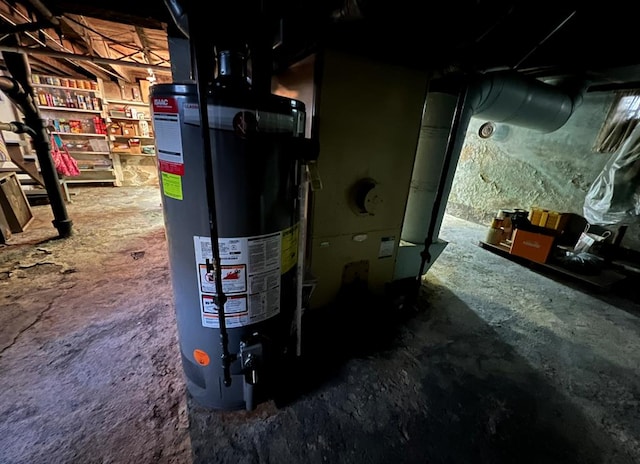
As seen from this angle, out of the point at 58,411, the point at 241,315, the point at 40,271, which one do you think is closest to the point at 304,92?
the point at 241,315

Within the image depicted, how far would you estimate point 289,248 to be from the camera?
108 centimetres

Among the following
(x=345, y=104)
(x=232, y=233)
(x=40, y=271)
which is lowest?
(x=40, y=271)

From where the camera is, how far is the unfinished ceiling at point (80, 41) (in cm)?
189

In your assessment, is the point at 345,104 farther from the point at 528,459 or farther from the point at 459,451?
the point at 528,459

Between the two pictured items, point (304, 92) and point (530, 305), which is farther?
point (530, 305)

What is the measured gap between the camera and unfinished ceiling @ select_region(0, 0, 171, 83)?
74.2 inches

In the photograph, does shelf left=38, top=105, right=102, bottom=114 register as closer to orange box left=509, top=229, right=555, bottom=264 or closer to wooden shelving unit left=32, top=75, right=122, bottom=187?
wooden shelving unit left=32, top=75, right=122, bottom=187

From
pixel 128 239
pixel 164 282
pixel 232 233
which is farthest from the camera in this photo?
pixel 128 239

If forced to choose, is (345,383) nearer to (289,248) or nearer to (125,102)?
(289,248)

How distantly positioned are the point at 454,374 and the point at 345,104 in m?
1.63

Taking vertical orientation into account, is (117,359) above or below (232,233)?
below

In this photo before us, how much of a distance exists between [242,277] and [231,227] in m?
0.20

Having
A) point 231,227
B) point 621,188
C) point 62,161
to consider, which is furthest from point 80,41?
point 621,188

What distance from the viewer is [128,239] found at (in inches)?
117
